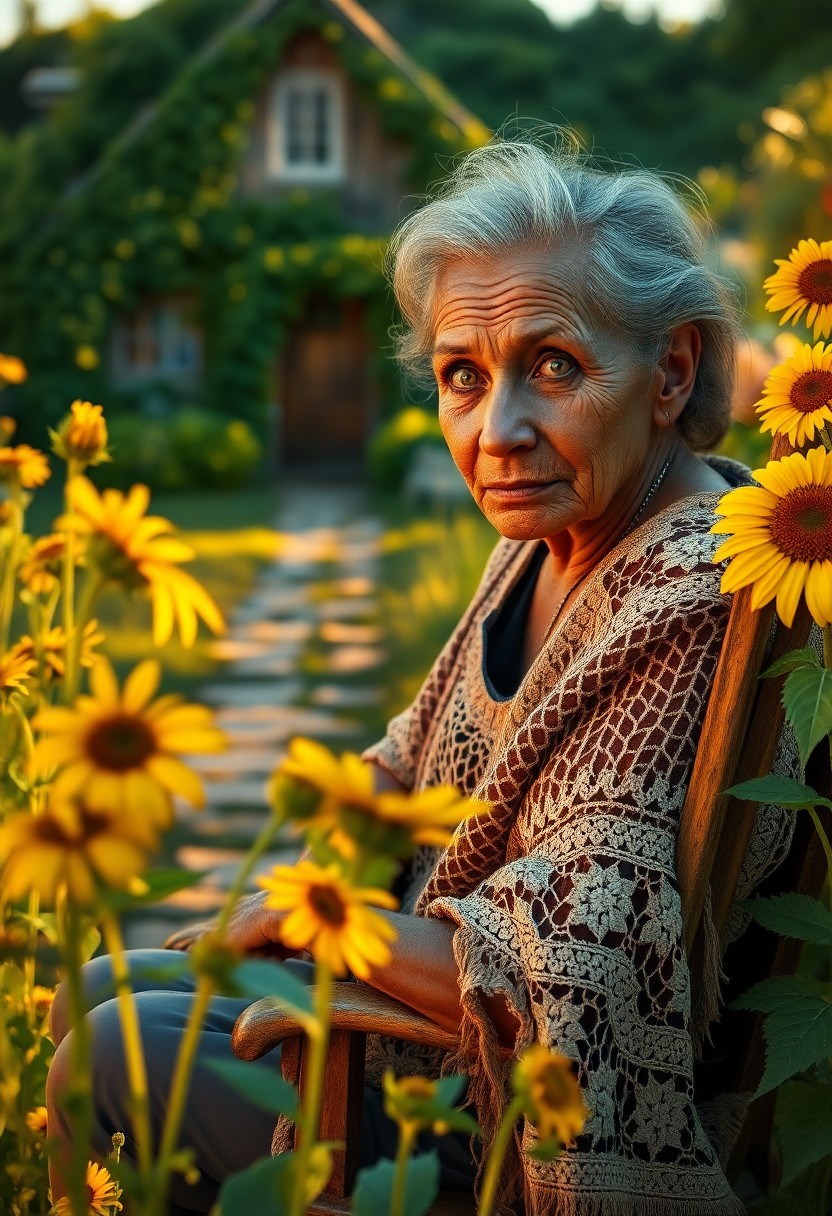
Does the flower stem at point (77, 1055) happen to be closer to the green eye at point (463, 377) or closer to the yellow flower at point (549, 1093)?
the yellow flower at point (549, 1093)

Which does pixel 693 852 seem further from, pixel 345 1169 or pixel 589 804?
pixel 345 1169

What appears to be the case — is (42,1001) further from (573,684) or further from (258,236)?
(258,236)

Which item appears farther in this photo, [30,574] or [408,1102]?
[30,574]

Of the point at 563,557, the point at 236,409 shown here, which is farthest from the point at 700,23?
the point at 563,557

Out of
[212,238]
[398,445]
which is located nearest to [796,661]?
[398,445]

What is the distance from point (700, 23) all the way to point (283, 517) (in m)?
28.3

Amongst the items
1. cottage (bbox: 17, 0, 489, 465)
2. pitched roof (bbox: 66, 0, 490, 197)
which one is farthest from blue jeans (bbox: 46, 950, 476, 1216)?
pitched roof (bbox: 66, 0, 490, 197)

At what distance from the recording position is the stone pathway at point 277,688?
14.5ft

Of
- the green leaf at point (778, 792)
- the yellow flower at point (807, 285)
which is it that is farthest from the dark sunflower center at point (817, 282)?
the green leaf at point (778, 792)

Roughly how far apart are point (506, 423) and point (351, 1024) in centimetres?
77

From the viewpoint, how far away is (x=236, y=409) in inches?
655

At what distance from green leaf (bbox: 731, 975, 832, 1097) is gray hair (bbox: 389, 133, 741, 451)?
0.81 m

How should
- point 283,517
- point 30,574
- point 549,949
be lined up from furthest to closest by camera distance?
point 283,517
point 30,574
point 549,949

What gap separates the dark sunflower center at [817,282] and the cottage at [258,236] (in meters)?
14.6
